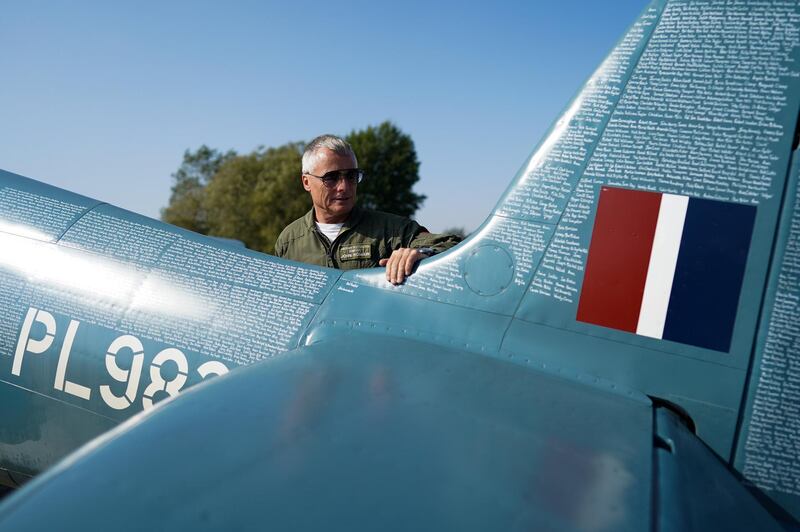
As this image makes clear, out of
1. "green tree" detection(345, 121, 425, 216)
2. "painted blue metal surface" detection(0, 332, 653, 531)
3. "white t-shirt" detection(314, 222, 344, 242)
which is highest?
"green tree" detection(345, 121, 425, 216)

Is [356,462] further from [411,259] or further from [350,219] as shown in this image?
[350,219]

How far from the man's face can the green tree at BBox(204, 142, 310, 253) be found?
1600 inches

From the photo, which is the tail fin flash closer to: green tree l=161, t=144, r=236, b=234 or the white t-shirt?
the white t-shirt

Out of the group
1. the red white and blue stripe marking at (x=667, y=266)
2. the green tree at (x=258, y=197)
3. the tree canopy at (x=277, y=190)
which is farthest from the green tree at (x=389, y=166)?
the red white and blue stripe marking at (x=667, y=266)

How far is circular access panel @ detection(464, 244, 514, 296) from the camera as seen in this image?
2.16 metres

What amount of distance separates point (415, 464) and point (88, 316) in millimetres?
2074

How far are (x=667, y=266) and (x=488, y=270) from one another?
64 centimetres

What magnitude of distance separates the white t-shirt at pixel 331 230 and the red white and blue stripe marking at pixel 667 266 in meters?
2.31

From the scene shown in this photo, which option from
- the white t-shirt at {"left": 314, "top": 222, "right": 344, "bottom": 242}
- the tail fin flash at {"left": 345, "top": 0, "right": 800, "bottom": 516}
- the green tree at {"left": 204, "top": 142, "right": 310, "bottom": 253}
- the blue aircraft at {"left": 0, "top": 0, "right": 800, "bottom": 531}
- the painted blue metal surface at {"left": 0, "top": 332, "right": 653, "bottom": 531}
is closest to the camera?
the painted blue metal surface at {"left": 0, "top": 332, "right": 653, "bottom": 531}

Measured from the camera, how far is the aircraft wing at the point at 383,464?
96cm

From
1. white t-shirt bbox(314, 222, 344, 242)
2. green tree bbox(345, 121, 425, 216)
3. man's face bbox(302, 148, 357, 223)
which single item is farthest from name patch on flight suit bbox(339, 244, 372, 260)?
green tree bbox(345, 121, 425, 216)

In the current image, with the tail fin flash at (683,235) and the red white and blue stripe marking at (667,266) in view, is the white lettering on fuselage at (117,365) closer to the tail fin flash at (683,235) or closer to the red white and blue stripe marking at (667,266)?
the tail fin flash at (683,235)

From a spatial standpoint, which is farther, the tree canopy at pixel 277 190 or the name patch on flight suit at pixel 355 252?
the tree canopy at pixel 277 190

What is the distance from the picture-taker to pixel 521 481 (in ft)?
3.71
